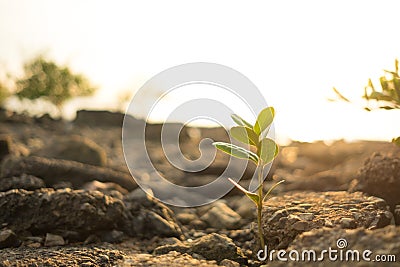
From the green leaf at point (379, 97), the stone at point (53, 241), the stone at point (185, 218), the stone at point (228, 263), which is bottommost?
the stone at point (228, 263)

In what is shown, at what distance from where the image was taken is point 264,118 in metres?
2.98

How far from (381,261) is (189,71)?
2760 millimetres

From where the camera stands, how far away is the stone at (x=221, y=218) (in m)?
4.76

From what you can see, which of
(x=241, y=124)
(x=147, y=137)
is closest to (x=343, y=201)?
(x=241, y=124)

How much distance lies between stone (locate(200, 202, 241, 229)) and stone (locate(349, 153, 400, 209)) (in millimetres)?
1290

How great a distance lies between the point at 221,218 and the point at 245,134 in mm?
2103

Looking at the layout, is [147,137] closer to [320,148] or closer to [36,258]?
[320,148]

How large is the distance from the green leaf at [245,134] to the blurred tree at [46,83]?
20454mm

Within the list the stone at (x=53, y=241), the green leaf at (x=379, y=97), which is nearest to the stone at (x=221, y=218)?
the stone at (x=53, y=241)

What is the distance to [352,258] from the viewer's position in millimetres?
2096

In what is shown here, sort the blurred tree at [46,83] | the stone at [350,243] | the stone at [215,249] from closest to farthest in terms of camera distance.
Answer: the stone at [350,243] < the stone at [215,249] < the blurred tree at [46,83]

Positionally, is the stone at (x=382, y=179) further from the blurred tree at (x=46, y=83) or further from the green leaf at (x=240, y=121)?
the blurred tree at (x=46, y=83)

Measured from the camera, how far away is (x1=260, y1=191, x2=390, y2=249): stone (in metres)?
2.98

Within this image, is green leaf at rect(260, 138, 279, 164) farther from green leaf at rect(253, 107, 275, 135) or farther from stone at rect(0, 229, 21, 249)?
stone at rect(0, 229, 21, 249)
